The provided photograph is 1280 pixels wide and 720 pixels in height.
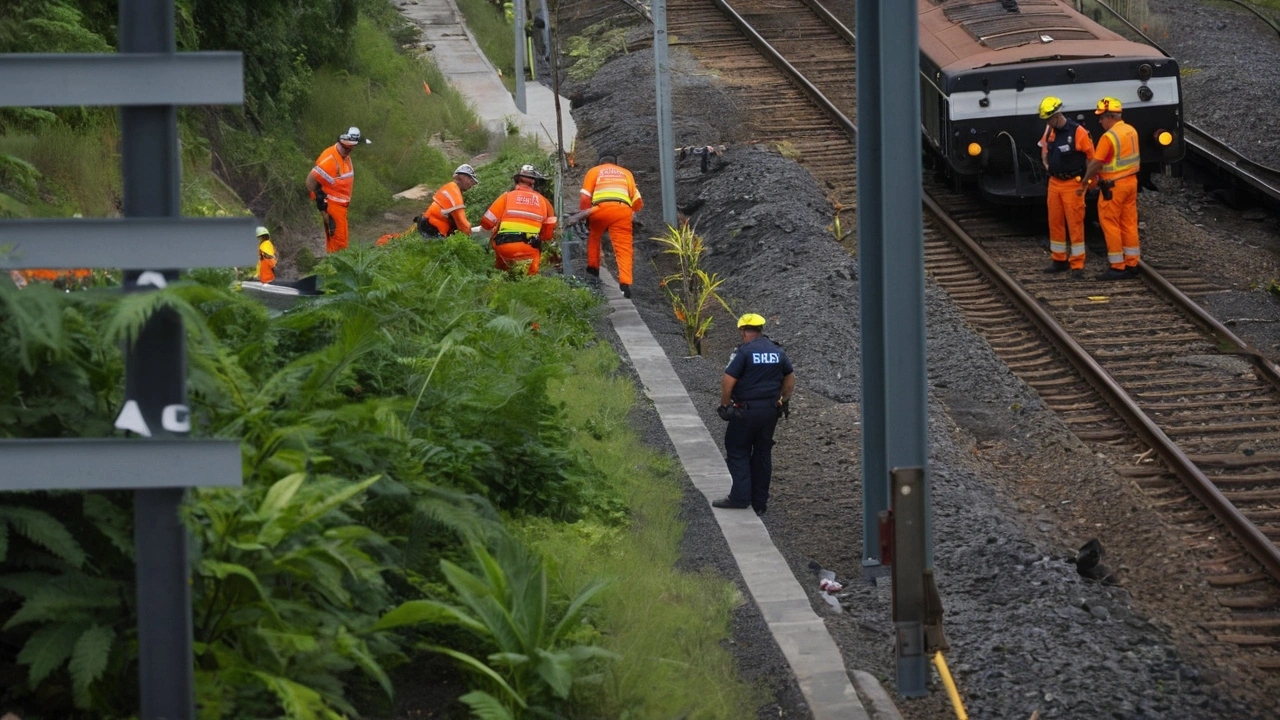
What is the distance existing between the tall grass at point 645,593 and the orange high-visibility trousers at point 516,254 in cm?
351

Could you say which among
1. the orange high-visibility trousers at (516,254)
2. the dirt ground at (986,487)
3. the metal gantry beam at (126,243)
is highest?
the metal gantry beam at (126,243)

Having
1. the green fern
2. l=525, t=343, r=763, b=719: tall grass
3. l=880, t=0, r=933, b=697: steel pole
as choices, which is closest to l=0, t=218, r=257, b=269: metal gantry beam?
the green fern

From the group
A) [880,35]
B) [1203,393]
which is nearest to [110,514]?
[880,35]

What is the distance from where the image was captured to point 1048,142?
45.7ft

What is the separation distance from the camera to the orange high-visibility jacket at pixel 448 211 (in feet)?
41.5

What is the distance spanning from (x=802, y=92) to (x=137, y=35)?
17.4m

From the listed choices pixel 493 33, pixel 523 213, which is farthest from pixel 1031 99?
pixel 493 33

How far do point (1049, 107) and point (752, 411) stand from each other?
21.7ft

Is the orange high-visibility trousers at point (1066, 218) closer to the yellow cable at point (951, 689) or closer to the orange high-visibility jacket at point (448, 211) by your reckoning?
the orange high-visibility jacket at point (448, 211)

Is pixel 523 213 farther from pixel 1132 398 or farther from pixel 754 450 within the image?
pixel 1132 398

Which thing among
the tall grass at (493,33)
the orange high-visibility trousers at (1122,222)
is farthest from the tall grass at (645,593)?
the tall grass at (493,33)

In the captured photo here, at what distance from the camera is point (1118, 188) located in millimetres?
13594

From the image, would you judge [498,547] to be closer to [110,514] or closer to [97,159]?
[110,514]

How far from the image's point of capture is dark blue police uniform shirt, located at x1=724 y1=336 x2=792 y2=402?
923cm
